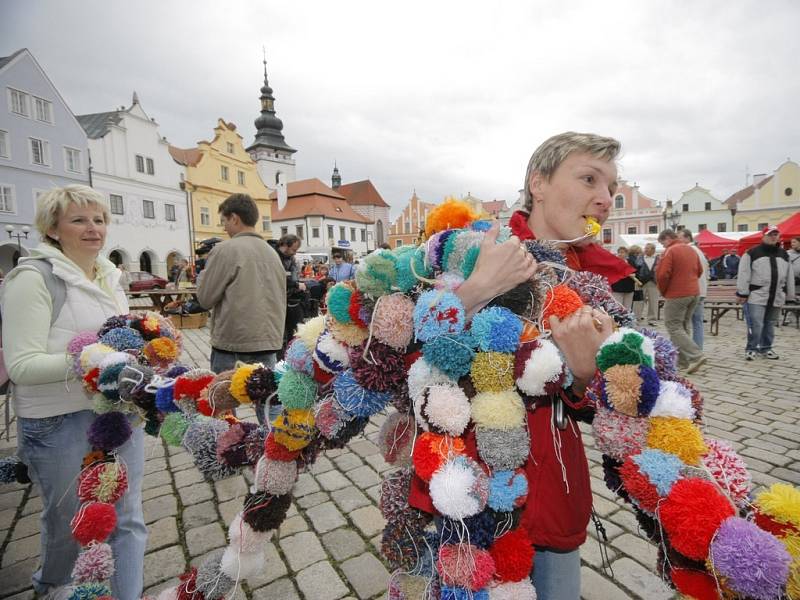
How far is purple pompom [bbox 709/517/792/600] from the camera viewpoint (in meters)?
0.74

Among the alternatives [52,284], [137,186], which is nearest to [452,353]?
[52,284]

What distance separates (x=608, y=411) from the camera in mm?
1056

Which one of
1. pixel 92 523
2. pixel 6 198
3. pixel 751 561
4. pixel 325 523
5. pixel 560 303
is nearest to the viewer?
pixel 751 561

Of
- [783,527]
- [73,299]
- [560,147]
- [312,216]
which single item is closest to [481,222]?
[560,147]

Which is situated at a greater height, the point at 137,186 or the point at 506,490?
the point at 137,186

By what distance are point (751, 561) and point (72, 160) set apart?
31.6 m

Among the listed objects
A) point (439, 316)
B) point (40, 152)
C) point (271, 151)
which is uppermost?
point (271, 151)

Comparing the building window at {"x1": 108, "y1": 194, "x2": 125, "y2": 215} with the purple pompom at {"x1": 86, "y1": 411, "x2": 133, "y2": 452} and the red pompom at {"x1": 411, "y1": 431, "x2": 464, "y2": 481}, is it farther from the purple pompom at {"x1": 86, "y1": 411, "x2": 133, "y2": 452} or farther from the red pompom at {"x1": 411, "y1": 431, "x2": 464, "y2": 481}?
the red pompom at {"x1": 411, "y1": 431, "x2": 464, "y2": 481}

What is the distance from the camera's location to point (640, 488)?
3.10 feet

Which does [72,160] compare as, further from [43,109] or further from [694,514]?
[694,514]

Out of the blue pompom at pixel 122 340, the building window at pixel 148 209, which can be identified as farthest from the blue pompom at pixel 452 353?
the building window at pixel 148 209

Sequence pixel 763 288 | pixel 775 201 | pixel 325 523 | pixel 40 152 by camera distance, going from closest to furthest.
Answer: pixel 325 523 < pixel 763 288 < pixel 40 152 < pixel 775 201

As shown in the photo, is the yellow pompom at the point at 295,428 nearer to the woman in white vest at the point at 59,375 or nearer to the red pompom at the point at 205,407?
the red pompom at the point at 205,407

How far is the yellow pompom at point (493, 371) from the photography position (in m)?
1.09
